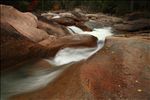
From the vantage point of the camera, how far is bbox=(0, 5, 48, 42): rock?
11.3 metres

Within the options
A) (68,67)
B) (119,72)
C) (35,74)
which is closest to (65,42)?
(35,74)

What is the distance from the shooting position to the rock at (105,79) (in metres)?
7.98

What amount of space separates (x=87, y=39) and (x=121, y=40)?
2.68 m

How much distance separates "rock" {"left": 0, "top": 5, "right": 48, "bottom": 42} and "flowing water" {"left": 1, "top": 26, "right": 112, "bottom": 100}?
1.26 meters

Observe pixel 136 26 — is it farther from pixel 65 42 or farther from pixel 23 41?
pixel 23 41

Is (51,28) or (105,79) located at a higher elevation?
(105,79)

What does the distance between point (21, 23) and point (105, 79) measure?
5162mm

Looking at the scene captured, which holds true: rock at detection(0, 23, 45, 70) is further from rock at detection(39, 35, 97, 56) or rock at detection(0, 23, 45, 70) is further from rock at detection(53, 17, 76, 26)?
rock at detection(53, 17, 76, 26)

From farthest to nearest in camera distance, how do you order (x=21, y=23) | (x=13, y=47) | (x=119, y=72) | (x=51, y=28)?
(x=51, y=28), (x=21, y=23), (x=13, y=47), (x=119, y=72)

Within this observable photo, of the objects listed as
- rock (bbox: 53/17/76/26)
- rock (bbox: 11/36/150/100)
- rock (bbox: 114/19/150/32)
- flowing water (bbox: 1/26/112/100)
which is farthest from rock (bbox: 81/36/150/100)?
rock (bbox: 114/19/150/32)

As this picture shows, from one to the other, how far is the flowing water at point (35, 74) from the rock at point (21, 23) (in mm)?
1261

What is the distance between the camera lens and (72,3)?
2064 inches

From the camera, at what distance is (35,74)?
10461mm

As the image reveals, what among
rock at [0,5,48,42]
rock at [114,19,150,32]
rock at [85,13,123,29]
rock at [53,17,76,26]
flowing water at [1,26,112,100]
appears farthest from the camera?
rock at [85,13,123,29]
